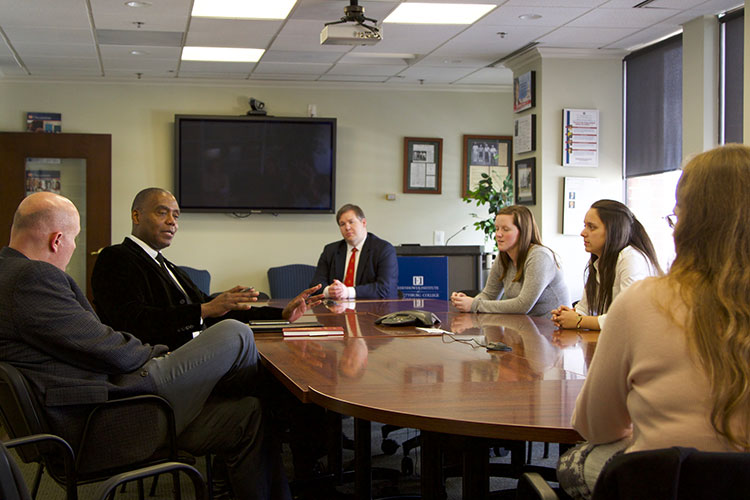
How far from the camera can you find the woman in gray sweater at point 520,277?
14.1ft

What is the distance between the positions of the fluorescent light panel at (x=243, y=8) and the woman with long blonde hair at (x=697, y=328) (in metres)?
4.30

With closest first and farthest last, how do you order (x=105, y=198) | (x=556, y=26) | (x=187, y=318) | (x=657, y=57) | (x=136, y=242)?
(x=187, y=318)
(x=136, y=242)
(x=556, y=26)
(x=657, y=57)
(x=105, y=198)

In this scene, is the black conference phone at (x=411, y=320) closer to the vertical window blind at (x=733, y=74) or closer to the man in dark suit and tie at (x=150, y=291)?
the man in dark suit and tie at (x=150, y=291)

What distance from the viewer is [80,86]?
8.03 meters

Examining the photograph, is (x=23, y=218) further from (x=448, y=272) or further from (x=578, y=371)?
(x=448, y=272)

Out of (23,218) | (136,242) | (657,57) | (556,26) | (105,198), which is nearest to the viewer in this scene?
(23,218)

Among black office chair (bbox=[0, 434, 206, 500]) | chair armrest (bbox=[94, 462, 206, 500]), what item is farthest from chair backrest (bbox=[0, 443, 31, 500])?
chair armrest (bbox=[94, 462, 206, 500])

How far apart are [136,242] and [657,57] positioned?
485cm

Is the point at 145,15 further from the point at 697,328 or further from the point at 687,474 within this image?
the point at 687,474

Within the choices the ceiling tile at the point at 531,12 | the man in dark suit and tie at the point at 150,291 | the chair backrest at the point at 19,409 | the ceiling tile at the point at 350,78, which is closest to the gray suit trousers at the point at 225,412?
the chair backrest at the point at 19,409

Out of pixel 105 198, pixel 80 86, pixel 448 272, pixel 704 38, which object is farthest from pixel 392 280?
pixel 80 86

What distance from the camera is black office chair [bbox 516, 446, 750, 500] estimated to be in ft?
3.90

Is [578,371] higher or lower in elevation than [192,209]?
lower

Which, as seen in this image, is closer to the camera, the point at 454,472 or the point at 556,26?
the point at 454,472
